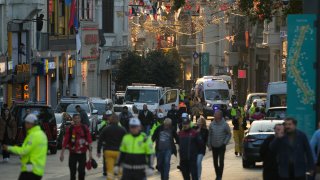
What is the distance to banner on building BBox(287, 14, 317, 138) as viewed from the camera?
67.7 feet

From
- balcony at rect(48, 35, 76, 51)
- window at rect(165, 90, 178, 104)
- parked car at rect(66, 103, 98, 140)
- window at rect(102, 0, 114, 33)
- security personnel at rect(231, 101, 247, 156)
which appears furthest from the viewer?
window at rect(102, 0, 114, 33)

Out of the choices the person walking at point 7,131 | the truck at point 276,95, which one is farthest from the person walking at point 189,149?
the truck at point 276,95

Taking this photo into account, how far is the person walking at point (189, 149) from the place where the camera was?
2295 centimetres

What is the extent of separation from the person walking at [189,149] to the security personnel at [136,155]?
5.18m

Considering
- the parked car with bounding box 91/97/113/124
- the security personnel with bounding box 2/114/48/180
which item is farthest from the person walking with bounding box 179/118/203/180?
the parked car with bounding box 91/97/113/124

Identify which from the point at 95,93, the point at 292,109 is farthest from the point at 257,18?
the point at 95,93

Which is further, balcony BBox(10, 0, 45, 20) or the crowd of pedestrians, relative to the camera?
balcony BBox(10, 0, 45, 20)

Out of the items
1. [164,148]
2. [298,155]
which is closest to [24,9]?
[164,148]

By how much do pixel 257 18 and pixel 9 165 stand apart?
8.29 meters

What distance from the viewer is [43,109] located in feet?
124

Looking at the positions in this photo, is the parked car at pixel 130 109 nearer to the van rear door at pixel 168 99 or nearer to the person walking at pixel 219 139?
the van rear door at pixel 168 99

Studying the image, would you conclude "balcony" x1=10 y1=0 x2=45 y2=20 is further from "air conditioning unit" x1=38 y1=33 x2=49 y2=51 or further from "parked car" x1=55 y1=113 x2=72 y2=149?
"parked car" x1=55 y1=113 x2=72 y2=149

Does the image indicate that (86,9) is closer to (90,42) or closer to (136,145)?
(90,42)

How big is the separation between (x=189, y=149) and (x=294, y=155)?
221 inches
